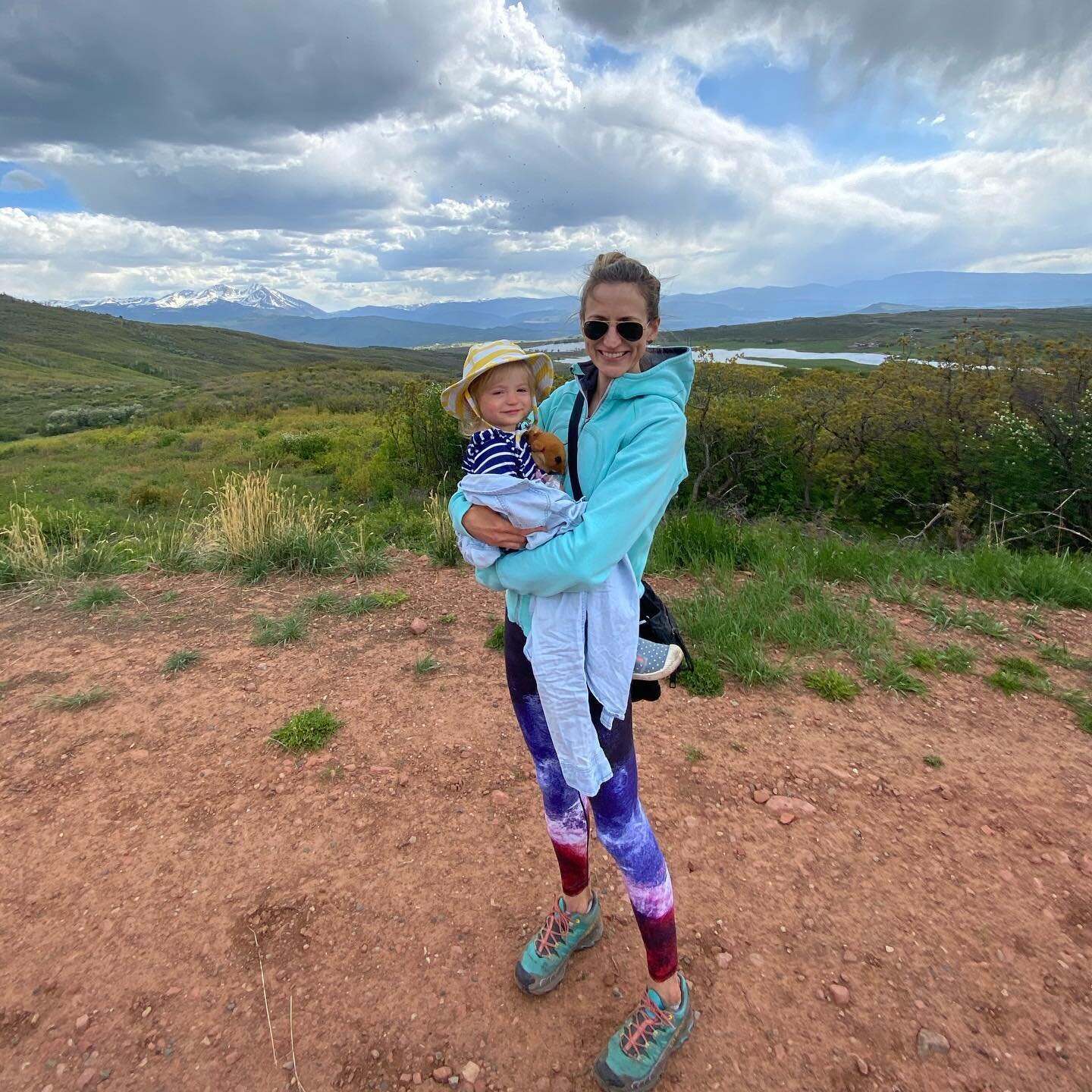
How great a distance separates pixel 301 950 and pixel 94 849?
1.13 meters

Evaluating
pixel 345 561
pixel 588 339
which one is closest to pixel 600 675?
pixel 588 339

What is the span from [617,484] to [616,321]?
401 millimetres

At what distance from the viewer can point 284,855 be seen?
2506mm

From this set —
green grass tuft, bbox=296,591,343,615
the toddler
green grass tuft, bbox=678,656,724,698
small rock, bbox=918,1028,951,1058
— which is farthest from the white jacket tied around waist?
green grass tuft, bbox=296,591,343,615

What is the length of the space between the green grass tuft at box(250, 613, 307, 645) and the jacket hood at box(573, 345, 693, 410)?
3369mm

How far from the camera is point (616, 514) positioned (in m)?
1.31

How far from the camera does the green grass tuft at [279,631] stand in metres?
4.24

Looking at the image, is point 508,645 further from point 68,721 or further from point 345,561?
point 345,561

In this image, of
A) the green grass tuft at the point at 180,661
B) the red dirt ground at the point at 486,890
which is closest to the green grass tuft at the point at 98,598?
the red dirt ground at the point at 486,890

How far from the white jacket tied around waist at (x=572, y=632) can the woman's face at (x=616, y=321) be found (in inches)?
12.9

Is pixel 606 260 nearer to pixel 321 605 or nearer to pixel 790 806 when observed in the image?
pixel 790 806

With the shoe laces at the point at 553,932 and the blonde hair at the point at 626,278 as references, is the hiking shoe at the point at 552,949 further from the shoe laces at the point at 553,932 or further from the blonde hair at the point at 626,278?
the blonde hair at the point at 626,278

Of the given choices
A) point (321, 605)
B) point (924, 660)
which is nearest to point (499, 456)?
point (924, 660)

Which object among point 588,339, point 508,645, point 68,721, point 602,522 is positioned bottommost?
point 68,721
